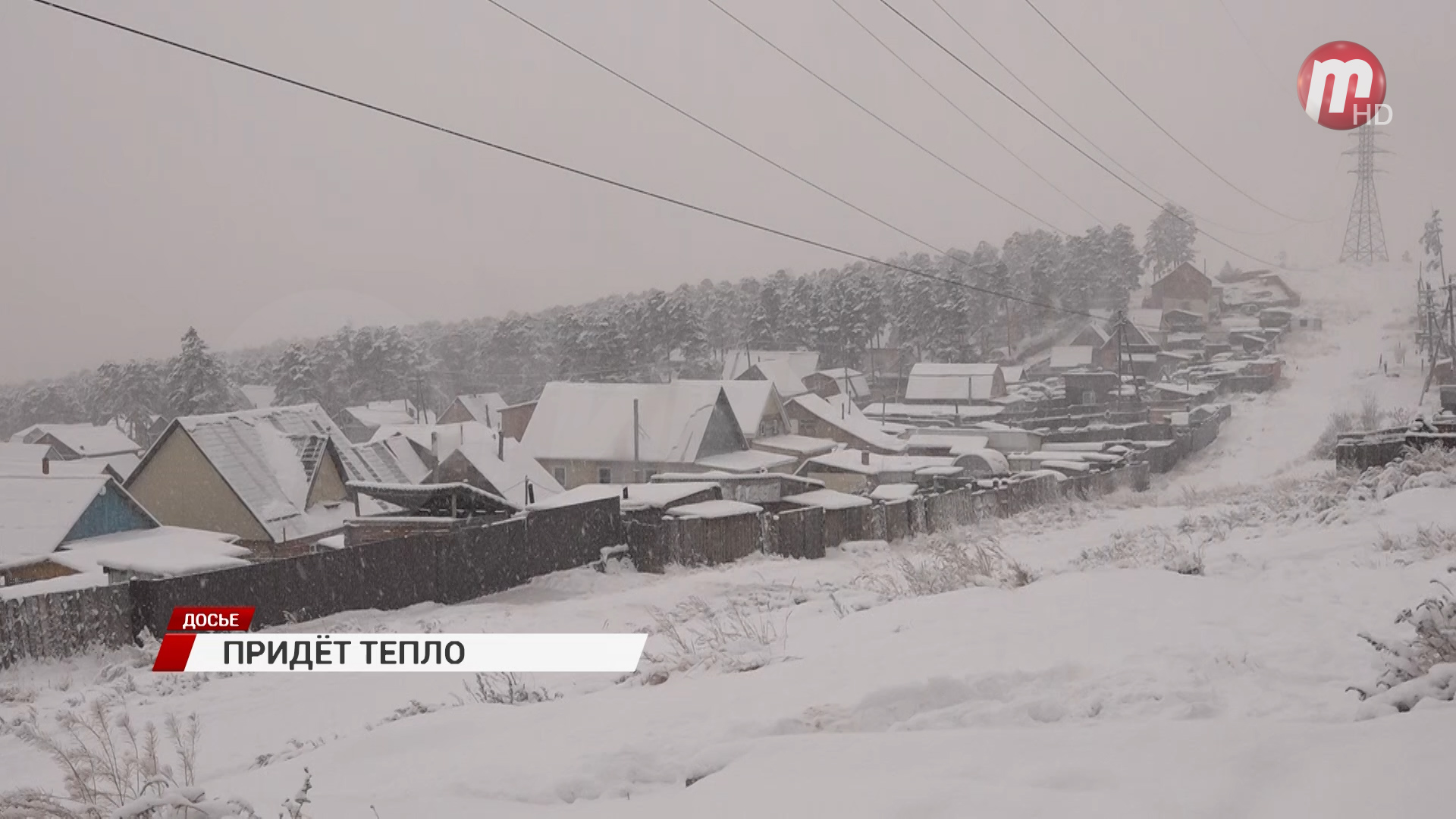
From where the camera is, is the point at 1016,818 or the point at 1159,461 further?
the point at 1159,461

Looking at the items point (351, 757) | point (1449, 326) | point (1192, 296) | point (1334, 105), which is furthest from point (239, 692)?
point (1192, 296)

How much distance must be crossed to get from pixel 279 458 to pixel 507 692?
11458mm

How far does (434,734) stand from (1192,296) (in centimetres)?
1969

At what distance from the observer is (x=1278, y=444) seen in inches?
708

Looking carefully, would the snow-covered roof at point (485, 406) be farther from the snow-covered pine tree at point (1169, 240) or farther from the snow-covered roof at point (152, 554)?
the snow-covered pine tree at point (1169, 240)

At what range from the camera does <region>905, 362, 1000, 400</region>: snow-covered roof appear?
70.4 ft

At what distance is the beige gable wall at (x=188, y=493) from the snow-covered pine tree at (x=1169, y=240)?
59.0 feet

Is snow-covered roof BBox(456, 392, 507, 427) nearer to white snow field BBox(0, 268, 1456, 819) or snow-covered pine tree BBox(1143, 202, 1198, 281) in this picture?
white snow field BBox(0, 268, 1456, 819)

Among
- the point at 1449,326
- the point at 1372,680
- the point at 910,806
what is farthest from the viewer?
the point at 1449,326

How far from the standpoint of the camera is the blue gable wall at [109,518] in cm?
1171

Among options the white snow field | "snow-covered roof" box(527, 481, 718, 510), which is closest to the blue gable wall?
the white snow field

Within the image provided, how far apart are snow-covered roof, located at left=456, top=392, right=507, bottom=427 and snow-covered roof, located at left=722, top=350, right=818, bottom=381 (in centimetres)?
563

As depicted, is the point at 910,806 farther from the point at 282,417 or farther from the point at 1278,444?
the point at 1278,444

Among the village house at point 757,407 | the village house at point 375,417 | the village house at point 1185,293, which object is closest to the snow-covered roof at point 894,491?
the village house at point 757,407
